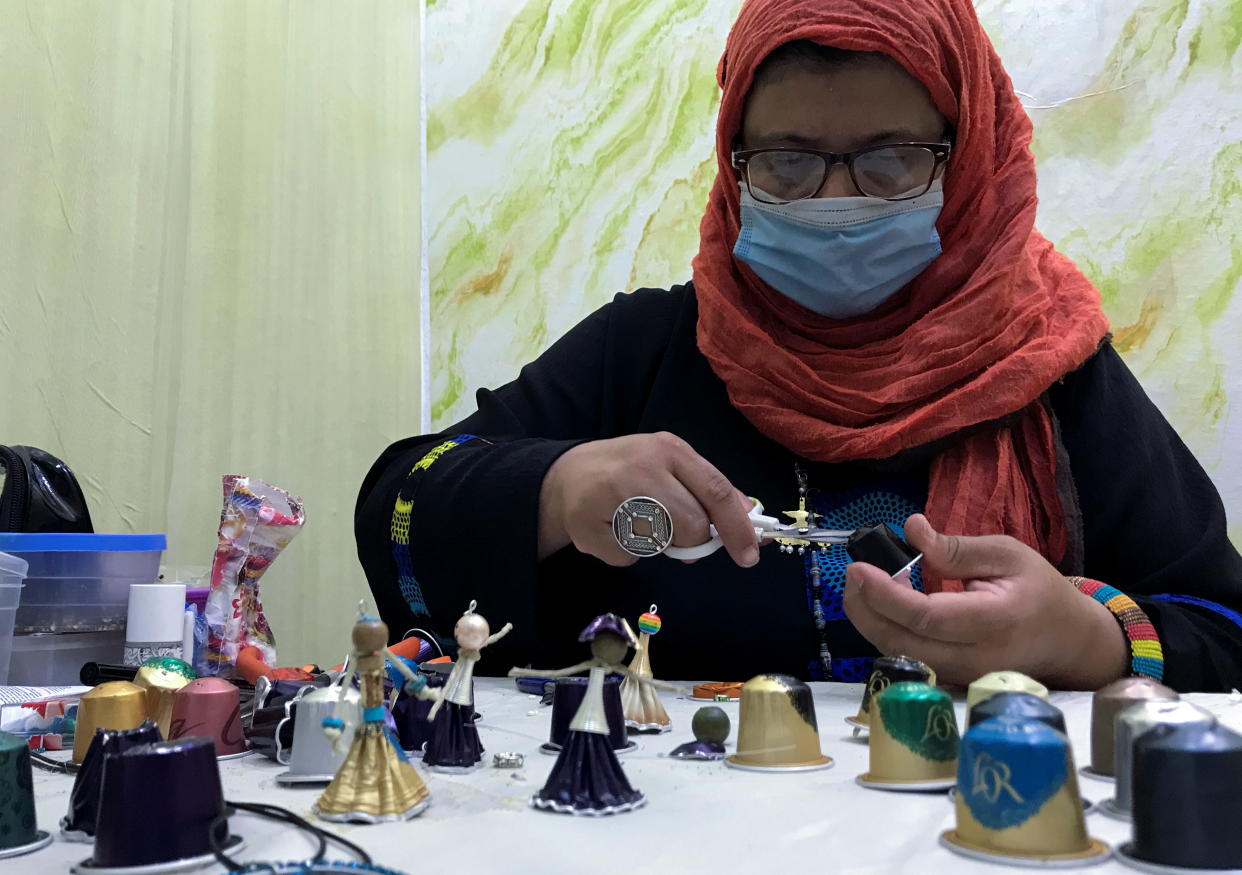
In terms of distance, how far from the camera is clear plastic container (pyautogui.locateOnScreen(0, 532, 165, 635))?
1.02 m

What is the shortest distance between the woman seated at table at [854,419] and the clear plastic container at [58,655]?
0.32 meters

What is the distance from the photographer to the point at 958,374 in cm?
117

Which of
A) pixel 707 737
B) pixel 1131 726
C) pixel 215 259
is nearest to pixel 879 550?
pixel 707 737

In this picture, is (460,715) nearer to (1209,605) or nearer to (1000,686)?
(1000,686)

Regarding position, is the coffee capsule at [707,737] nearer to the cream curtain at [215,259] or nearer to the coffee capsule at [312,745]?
the coffee capsule at [312,745]

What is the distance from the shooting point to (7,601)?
0.95 m

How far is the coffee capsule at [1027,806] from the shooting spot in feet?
1.39

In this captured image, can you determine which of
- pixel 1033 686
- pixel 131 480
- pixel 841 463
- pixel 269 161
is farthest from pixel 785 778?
pixel 269 161

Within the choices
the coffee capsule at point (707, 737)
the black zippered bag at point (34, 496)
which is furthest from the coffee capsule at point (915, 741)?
the black zippered bag at point (34, 496)

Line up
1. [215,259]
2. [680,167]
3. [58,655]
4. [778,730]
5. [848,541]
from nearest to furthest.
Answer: [778,730]
[848,541]
[58,655]
[215,259]
[680,167]

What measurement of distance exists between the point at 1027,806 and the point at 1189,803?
2.5 inches

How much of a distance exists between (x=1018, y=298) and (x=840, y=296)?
0.72 ft

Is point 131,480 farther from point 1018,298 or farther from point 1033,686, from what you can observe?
point 1033,686

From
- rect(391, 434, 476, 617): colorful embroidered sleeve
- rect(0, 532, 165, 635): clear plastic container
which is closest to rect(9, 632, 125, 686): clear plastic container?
rect(0, 532, 165, 635): clear plastic container
